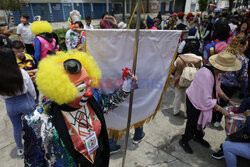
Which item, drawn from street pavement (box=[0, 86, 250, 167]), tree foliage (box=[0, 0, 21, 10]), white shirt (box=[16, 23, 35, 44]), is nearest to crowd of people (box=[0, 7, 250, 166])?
street pavement (box=[0, 86, 250, 167])

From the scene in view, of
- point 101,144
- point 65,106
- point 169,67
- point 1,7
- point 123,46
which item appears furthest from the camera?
point 1,7

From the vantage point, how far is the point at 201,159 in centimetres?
278

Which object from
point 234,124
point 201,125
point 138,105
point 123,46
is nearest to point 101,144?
point 138,105

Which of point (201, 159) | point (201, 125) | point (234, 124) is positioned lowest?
point (201, 159)

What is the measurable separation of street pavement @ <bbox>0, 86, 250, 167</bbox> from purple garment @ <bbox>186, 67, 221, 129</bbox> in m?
0.67

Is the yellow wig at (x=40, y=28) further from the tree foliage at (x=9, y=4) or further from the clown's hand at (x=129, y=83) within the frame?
the tree foliage at (x=9, y=4)

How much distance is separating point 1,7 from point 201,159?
17601 mm

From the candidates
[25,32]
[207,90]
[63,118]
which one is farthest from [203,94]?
[25,32]

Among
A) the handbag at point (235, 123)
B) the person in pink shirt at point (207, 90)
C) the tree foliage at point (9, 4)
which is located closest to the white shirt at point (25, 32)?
the person in pink shirt at point (207, 90)

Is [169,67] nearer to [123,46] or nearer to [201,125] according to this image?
[123,46]

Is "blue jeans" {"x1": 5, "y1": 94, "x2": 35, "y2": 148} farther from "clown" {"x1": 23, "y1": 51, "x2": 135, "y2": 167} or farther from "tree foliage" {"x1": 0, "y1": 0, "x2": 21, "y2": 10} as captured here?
"tree foliage" {"x1": 0, "y1": 0, "x2": 21, "y2": 10}

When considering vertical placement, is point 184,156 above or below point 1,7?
below

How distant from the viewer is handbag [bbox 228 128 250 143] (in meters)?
2.17

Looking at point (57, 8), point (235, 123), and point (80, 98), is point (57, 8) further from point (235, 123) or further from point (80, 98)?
point (235, 123)
